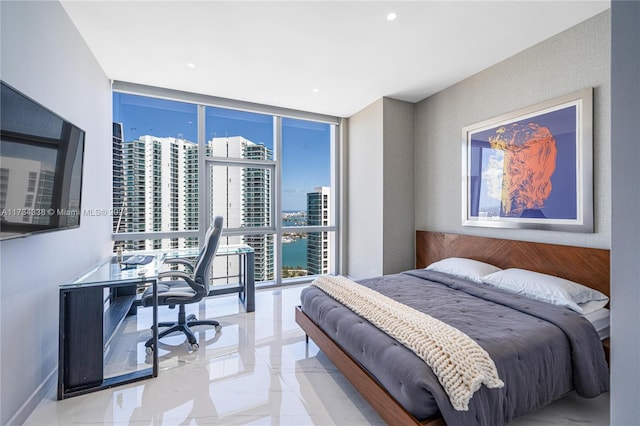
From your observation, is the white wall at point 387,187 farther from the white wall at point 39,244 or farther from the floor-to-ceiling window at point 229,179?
the white wall at point 39,244

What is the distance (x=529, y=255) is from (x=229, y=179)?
13.0ft

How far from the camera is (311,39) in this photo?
107 inches

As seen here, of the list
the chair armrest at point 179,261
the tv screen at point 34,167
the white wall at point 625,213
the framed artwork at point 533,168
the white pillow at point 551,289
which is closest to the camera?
the white wall at point 625,213

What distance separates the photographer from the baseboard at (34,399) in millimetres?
1776

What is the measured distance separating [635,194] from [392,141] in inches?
150

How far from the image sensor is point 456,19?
245 centimetres

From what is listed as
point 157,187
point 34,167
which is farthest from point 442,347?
point 157,187

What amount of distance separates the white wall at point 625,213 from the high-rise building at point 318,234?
4.53m

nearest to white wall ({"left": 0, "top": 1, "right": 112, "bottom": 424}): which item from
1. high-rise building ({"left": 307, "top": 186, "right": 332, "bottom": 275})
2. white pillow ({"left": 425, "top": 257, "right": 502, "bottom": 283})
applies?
high-rise building ({"left": 307, "top": 186, "right": 332, "bottom": 275})

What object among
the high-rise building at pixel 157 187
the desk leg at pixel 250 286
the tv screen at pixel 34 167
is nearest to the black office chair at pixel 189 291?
the desk leg at pixel 250 286

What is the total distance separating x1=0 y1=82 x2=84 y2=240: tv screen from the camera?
1.53 meters

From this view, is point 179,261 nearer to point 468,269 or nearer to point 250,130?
point 250,130

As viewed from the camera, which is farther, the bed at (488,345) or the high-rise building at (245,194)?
the high-rise building at (245,194)

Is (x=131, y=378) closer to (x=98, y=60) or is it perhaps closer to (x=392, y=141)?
(x=98, y=60)
